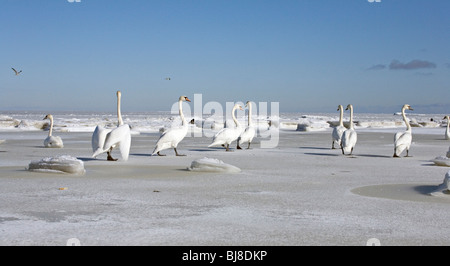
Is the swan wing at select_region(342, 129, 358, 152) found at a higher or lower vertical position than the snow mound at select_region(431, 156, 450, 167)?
higher

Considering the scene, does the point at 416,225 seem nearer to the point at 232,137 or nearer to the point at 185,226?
the point at 185,226

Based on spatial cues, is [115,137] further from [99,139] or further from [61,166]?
[61,166]

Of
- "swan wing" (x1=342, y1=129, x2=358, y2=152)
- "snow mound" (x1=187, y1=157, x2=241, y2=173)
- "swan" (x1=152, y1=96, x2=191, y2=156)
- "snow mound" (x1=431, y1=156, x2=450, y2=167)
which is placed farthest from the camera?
"swan wing" (x1=342, y1=129, x2=358, y2=152)

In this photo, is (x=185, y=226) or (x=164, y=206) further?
(x=164, y=206)

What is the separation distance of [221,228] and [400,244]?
6.11 feet

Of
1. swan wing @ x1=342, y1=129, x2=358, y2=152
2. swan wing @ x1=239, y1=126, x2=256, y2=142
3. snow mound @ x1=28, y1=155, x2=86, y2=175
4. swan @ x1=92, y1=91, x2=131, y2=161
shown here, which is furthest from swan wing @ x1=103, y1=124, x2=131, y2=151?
swan wing @ x1=342, y1=129, x2=358, y2=152

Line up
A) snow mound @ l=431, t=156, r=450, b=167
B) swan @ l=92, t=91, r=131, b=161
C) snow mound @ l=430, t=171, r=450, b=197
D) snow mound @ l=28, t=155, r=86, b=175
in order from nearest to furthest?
snow mound @ l=430, t=171, r=450, b=197, snow mound @ l=28, t=155, r=86, b=175, snow mound @ l=431, t=156, r=450, b=167, swan @ l=92, t=91, r=131, b=161

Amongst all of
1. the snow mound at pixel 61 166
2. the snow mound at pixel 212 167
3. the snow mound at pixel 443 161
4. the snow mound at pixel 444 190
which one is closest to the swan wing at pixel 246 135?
the snow mound at pixel 443 161

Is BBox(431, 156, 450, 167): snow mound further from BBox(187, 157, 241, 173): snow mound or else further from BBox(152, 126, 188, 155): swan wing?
BBox(152, 126, 188, 155): swan wing

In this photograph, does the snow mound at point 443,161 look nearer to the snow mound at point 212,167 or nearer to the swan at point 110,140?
the snow mound at point 212,167

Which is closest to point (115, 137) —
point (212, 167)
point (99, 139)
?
point (99, 139)

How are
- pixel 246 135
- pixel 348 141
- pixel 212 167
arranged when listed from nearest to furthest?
pixel 212 167
pixel 348 141
pixel 246 135
